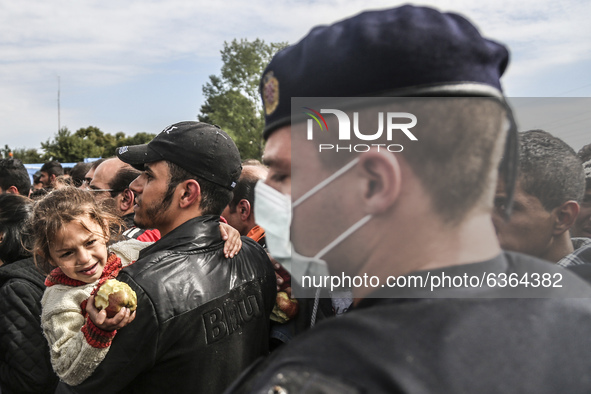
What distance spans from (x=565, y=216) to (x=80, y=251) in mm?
2675

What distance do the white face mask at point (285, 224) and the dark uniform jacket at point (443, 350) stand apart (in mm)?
249

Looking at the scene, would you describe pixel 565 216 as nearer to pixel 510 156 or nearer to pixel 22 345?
pixel 510 156

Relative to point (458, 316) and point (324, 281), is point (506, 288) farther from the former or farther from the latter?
point (324, 281)

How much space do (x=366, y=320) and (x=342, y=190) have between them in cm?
30

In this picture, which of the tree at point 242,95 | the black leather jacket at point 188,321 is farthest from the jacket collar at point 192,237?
the tree at point 242,95

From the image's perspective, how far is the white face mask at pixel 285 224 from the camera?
3.29 feet

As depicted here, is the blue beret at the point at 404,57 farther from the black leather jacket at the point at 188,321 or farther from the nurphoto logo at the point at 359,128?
the black leather jacket at the point at 188,321

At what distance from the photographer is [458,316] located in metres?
0.77

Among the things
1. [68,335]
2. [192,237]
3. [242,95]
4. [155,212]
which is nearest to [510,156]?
[192,237]

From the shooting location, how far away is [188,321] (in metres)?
2.11

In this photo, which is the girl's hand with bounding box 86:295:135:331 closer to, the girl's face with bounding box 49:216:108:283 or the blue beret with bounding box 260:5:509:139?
the girl's face with bounding box 49:216:108:283

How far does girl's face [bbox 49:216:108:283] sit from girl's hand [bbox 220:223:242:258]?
90 cm

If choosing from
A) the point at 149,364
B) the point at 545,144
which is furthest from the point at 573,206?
the point at 149,364

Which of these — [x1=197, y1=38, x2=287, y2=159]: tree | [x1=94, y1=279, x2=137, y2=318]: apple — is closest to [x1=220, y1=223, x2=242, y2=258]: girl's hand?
[x1=94, y1=279, x2=137, y2=318]: apple
